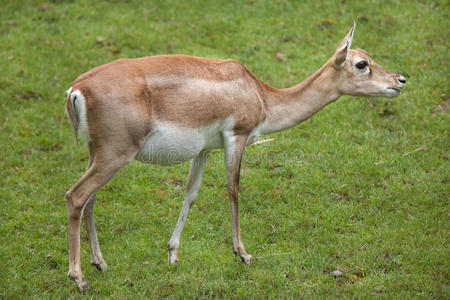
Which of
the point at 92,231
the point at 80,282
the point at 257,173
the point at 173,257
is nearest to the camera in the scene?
the point at 80,282

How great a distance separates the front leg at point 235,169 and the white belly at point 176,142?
0.14 metres

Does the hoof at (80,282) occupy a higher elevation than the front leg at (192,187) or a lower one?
lower

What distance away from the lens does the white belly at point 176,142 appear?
5.36 meters

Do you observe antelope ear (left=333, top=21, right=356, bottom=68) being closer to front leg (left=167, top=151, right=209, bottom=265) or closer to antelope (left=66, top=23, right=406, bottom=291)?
antelope (left=66, top=23, right=406, bottom=291)

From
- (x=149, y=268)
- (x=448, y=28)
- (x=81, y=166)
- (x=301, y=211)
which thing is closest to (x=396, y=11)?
(x=448, y=28)

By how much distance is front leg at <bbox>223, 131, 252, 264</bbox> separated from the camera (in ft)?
19.3

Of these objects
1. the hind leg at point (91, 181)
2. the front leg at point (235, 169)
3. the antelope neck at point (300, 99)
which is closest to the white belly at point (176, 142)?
the front leg at point (235, 169)

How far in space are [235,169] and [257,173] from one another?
2075 mm

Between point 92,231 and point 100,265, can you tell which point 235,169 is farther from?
point 100,265

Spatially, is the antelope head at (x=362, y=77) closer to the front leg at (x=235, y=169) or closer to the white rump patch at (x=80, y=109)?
the front leg at (x=235, y=169)

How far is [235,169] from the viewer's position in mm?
5914

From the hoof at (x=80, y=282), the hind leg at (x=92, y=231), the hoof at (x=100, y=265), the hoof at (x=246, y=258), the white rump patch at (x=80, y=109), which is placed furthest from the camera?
the hoof at (x=246, y=258)

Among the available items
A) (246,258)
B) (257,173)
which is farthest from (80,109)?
(257,173)

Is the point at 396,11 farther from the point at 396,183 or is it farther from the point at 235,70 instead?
the point at 235,70
